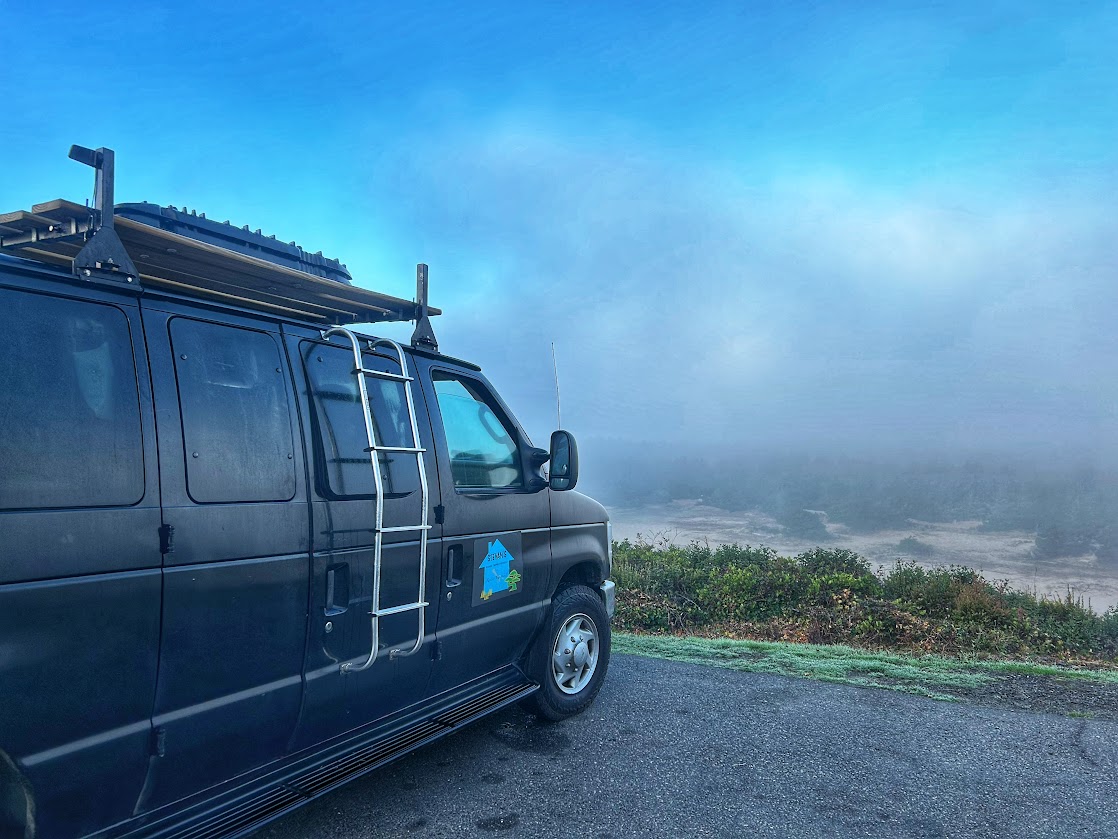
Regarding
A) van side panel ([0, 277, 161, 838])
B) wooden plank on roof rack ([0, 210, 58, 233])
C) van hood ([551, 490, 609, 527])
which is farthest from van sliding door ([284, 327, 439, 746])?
van hood ([551, 490, 609, 527])

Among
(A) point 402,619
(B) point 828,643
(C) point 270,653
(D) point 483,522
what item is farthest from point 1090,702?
(C) point 270,653

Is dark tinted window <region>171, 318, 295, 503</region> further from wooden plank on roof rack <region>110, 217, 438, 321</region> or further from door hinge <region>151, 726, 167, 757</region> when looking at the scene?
door hinge <region>151, 726, 167, 757</region>

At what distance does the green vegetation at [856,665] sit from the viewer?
659 cm

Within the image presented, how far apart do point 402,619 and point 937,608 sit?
27.0ft

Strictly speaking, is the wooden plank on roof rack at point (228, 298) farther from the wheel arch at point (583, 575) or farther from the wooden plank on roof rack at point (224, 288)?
the wheel arch at point (583, 575)

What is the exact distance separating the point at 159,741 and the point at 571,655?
120 inches

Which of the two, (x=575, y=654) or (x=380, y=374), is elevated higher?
(x=380, y=374)

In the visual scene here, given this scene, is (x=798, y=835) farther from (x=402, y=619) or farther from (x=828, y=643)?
(x=828, y=643)

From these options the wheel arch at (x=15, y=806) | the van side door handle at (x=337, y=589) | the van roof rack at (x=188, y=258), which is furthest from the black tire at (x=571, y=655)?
the wheel arch at (x=15, y=806)

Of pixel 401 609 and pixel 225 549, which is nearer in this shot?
pixel 225 549

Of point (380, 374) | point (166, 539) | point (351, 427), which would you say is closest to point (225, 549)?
point (166, 539)

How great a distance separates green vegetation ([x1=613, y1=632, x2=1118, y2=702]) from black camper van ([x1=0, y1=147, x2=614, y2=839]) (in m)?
3.19

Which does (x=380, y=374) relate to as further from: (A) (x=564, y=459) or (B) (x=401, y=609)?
(A) (x=564, y=459)

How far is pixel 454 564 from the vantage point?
4.24 metres
